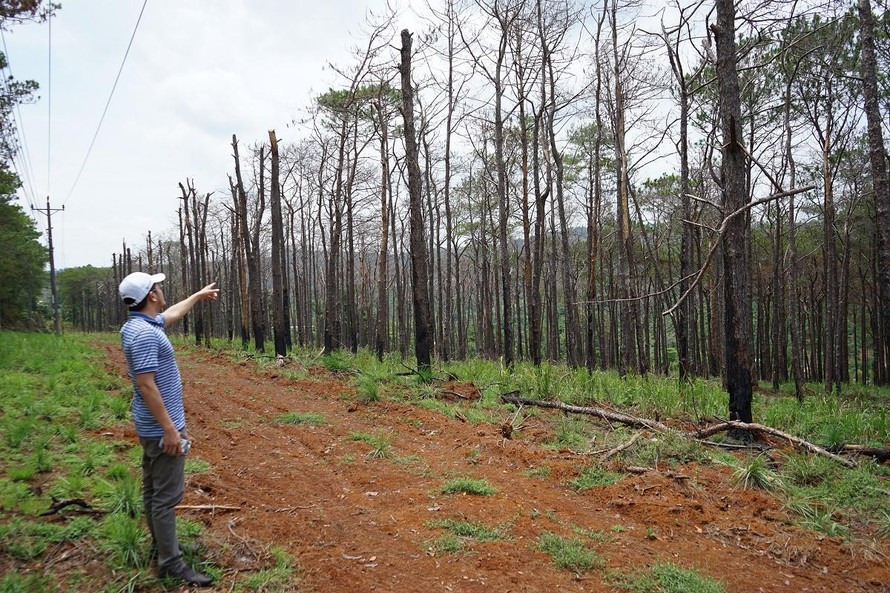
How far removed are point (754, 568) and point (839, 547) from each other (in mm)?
917

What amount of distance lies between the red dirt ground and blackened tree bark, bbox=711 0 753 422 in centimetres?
178

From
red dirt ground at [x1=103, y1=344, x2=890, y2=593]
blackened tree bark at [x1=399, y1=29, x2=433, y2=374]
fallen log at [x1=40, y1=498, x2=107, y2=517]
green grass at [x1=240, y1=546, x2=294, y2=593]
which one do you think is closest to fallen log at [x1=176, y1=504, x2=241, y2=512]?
red dirt ground at [x1=103, y1=344, x2=890, y2=593]

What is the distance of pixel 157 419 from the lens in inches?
114

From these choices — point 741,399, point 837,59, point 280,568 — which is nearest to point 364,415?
point 280,568

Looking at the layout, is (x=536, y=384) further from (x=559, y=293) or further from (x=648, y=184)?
(x=559, y=293)

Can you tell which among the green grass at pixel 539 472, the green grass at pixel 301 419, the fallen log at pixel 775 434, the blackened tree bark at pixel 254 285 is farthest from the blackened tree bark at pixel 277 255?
the fallen log at pixel 775 434

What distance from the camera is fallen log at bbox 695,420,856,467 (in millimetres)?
5613

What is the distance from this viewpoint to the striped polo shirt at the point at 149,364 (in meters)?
2.93

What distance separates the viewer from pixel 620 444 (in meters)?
6.08

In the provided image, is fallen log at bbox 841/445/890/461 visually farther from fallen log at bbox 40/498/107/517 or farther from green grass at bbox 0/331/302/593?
fallen log at bbox 40/498/107/517

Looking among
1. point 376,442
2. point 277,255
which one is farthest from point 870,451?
point 277,255

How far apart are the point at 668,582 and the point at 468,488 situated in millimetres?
1933

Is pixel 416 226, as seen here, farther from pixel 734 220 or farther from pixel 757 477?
pixel 757 477

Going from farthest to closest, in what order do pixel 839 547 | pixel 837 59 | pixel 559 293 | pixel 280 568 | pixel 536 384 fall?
1. pixel 559 293
2. pixel 837 59
3. pixel 536 384
4. pixel 839 547
5. pixel 280 568
